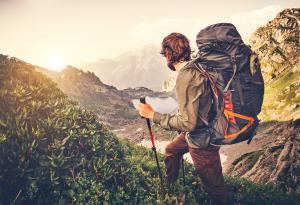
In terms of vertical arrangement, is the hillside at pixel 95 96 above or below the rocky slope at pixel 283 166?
above

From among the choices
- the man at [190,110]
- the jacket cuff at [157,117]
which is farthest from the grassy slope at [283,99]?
the jacket cuff at [157,117]

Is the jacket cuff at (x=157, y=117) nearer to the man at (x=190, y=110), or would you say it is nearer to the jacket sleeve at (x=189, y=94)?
the man at (x=190, y=110)

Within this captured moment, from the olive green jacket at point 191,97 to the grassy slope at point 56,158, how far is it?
8.99 feet

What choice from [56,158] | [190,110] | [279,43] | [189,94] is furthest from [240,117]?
[279,43]

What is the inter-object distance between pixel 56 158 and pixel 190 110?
323 cm

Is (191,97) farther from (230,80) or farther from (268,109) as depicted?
(268,109)

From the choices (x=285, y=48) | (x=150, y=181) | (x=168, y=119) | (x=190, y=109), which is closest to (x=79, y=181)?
(x=150, y=181)

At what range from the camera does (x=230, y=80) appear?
235 inches

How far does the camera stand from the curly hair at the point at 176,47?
601cm

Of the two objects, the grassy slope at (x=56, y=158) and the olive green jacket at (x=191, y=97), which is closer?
the olive green jacket at (x=191, y=97)

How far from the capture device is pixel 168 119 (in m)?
6.20

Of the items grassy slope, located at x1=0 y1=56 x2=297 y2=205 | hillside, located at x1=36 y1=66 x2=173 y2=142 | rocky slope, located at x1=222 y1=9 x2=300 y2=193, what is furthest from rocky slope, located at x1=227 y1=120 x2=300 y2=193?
hillside, located at x1=36 y1=66 x2=173 y2=142

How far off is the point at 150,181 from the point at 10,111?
384 cm

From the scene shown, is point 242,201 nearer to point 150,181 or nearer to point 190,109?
point 150,181
